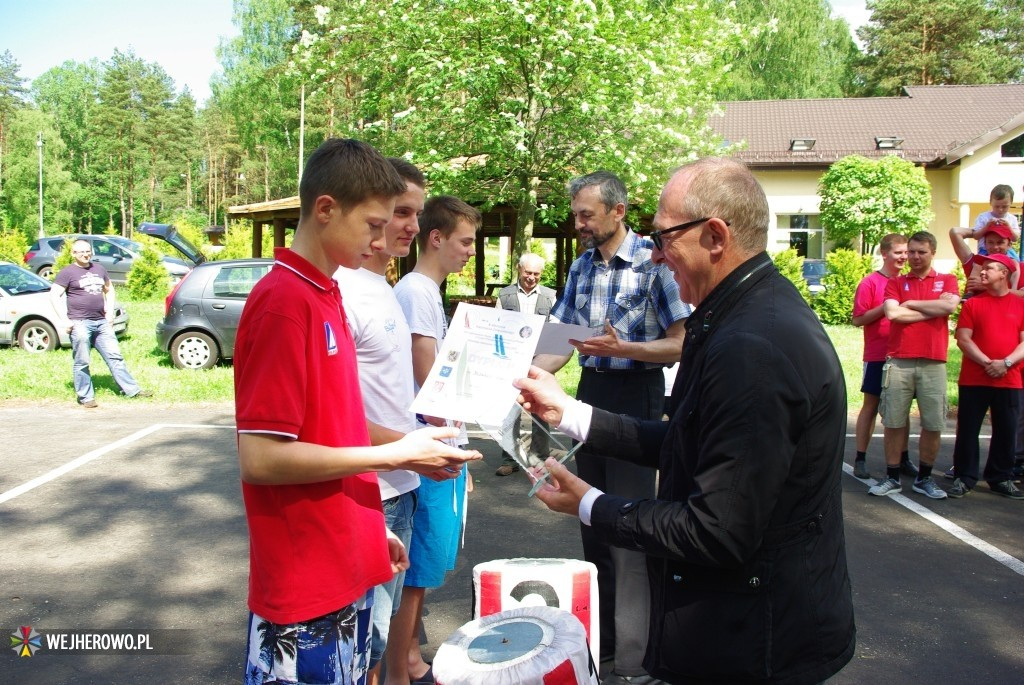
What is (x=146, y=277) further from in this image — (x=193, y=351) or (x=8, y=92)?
(x=8, y=92)

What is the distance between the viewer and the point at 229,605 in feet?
16.6

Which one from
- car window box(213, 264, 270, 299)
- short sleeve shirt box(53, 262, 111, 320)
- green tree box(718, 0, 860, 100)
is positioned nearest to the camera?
short sleeve shirt box(53, 262, 111, 320)

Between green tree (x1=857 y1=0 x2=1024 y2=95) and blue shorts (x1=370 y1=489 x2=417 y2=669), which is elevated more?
green tree (x1=857 y1=0 x2=1024 y2=95)

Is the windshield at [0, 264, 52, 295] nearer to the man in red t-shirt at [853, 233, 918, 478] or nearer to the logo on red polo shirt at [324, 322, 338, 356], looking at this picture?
the man in red t-shirt at [853, 233, 918, 478]

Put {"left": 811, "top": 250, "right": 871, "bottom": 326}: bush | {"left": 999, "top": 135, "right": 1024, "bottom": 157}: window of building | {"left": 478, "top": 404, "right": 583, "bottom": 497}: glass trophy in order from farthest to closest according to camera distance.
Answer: {"left": 999, "top": 135, "right": 1024, "bottom": 157}: window of building → {"left": 811, "top": 250, "right": 871, "bottom": 326}: bush → {"left": 478, "top": 404, "right": 583, "bottom": 497}: glass trophy

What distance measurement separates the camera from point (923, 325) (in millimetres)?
7547

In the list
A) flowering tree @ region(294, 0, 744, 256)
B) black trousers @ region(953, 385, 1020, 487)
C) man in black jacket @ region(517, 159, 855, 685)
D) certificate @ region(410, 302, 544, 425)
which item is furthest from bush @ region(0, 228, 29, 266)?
man in black jacket @ region(517, 159, 855, 685)

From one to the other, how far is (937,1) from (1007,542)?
2180 inches

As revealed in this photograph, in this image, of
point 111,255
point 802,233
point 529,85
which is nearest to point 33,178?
point 111,255

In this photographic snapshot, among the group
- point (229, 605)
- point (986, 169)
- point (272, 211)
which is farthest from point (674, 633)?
point (986, 169)

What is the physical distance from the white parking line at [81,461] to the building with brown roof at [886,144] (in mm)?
25311

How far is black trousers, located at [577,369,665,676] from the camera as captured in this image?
4367 millimetres

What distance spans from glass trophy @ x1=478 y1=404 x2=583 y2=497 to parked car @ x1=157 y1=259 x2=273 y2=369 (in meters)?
11.8

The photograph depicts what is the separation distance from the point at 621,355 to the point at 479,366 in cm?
165
